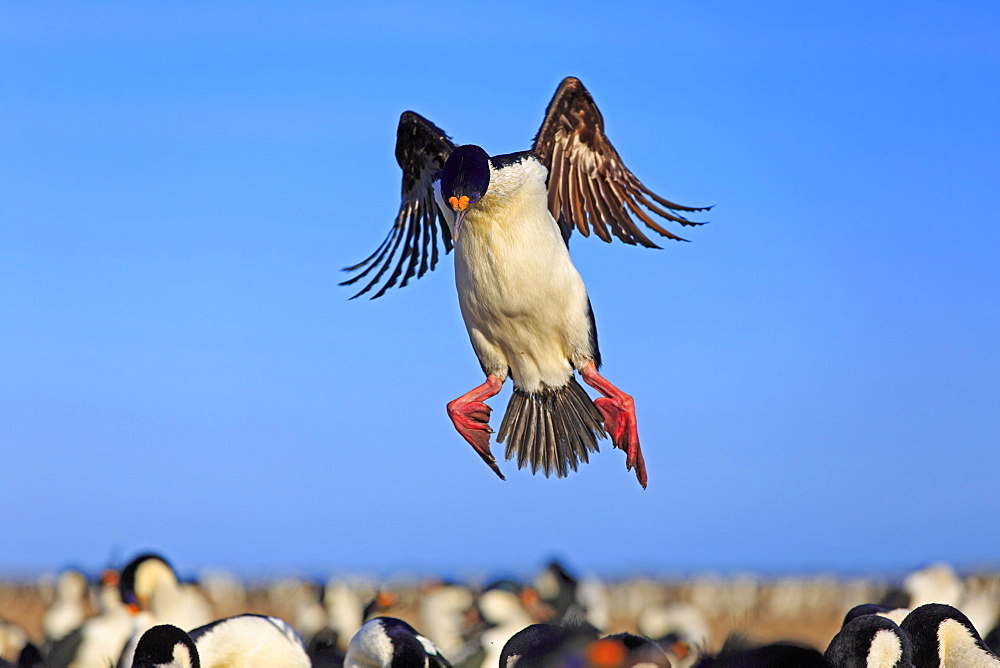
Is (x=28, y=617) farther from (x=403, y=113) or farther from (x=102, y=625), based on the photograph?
(x=403, y=113)

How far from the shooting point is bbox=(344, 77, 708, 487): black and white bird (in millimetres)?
6566

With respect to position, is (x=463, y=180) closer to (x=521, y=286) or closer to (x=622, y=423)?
(x=521, y=286)

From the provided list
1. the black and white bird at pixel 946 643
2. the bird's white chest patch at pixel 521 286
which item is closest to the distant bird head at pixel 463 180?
the bird's white chest patch at pixel 521 286

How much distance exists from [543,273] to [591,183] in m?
0.83

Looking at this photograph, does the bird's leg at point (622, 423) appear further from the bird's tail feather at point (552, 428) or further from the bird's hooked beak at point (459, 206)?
the bird's hooked beak at point (459, 206)

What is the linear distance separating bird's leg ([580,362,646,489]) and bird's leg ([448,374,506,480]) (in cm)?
62

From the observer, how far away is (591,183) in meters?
7.24

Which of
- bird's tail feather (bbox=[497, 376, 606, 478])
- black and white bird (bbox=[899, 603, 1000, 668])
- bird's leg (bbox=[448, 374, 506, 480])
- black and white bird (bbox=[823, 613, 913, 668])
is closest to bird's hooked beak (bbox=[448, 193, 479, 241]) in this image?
bird's leg (bbox=[448, 374, 506, 480])

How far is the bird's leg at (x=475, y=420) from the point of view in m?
6.72

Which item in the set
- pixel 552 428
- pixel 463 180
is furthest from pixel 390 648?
pixel 463 180

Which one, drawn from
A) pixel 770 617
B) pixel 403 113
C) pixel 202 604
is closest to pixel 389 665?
pixel 403 113

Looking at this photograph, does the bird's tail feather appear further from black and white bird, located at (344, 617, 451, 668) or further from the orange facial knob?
the orange facial knob

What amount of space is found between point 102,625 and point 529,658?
4.86m

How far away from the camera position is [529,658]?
526 cm
